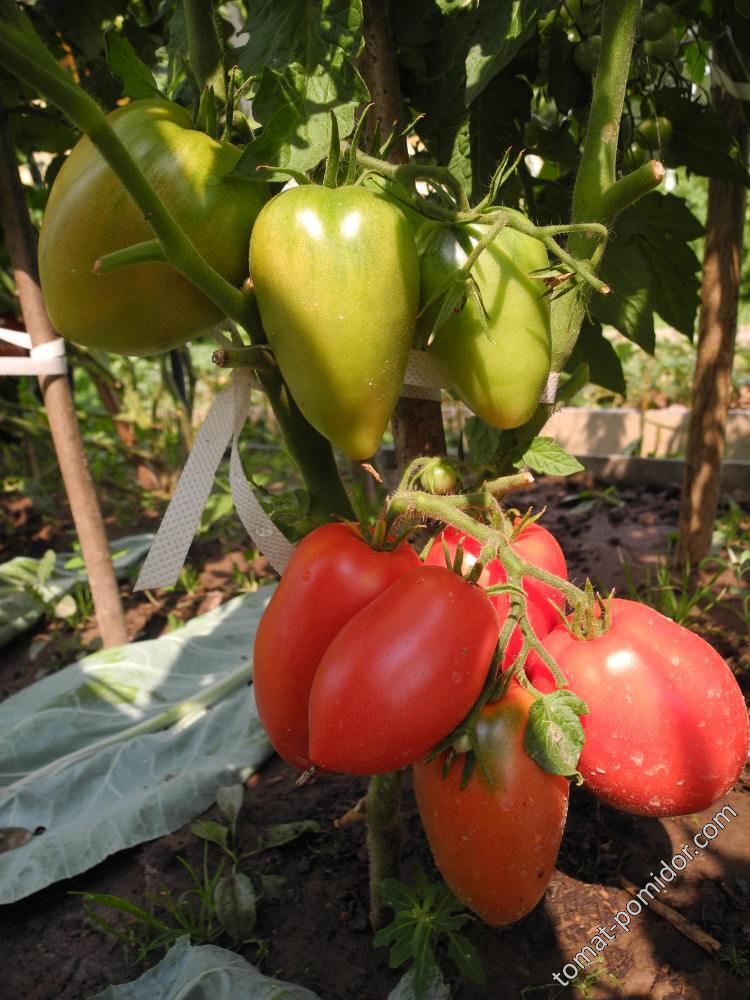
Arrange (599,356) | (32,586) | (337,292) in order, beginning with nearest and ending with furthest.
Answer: (337,292) < (599,356) < (32,586)

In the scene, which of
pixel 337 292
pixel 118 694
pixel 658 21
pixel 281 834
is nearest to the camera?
pixel 337 292

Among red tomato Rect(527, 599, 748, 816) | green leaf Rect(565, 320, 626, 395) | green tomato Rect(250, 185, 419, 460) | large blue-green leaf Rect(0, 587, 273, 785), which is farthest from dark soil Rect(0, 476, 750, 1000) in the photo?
green tomato Rect(250, 185, 419, 460)

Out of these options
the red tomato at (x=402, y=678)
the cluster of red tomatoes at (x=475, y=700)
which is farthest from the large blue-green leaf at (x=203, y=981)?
the red tomato at (x=402, y=678)

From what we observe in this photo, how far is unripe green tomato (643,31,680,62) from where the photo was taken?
3.26 feet

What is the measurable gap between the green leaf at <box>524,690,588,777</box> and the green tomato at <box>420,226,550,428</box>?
0.78 ft

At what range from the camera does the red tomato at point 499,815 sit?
0.67 meters

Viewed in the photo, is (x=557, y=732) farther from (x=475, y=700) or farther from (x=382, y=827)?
(x=382, y=827)

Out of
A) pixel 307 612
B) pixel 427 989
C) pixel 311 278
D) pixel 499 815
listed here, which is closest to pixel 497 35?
pixel 311 278

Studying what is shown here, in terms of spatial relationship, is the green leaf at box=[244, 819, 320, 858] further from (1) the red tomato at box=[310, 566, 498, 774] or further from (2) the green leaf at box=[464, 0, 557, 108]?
(2) the green leaf at box=[464, 0, 557, 108]

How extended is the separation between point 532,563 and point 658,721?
7.0 inches

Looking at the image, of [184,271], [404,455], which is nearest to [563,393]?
[404,455]

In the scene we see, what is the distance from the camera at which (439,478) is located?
2.59 feet

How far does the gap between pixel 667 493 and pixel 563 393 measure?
1.77 meters

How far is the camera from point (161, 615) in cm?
224
